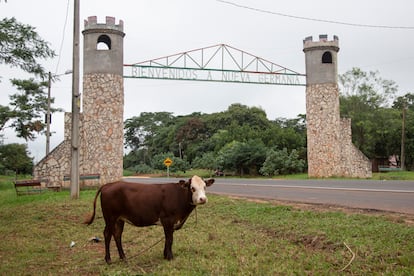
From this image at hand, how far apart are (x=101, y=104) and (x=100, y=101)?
19 centimetres

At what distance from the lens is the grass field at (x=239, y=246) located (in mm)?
6344

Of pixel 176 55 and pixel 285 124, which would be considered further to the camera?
pixel 285 124

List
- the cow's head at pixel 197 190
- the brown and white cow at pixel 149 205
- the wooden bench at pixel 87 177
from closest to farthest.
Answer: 1. the cow's head at pixel 197 190
2. the brown and white cow at pixel 149 205
3. the wooden bench at pixel 87 177

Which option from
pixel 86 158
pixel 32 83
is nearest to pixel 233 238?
pixel 86 158

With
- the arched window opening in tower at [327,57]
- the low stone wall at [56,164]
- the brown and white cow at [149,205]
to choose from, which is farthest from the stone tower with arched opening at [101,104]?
the brown and white cow at [149,205]

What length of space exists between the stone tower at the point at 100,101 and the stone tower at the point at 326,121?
44.6 feet

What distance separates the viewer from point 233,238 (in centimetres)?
861

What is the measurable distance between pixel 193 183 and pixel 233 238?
2370 millimetres

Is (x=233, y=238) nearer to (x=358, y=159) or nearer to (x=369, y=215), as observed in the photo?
(x=369, y=215)

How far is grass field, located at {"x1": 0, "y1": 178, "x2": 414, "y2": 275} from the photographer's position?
20.8ft

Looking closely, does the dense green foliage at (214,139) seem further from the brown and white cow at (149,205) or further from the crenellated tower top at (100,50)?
the brown and white cow at (149,205)

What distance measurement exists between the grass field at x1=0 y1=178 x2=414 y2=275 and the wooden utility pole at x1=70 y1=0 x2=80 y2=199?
5.35m

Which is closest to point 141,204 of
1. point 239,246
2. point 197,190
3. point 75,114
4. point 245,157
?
point 197,190

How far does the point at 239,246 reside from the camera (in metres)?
7.78
